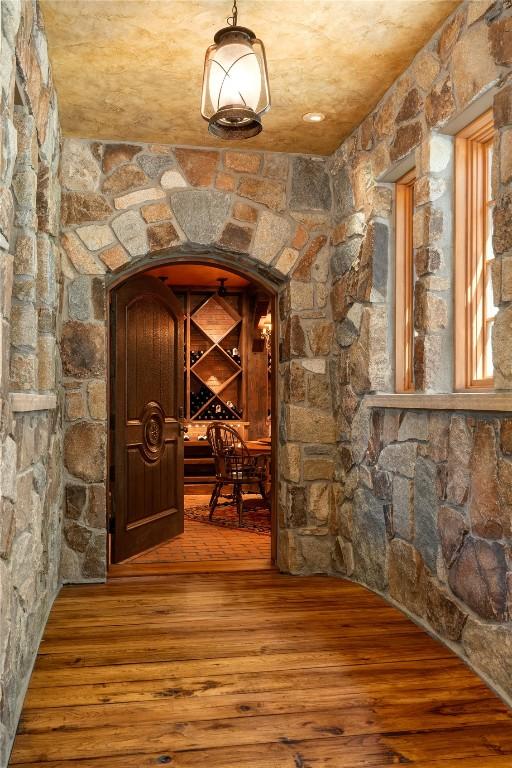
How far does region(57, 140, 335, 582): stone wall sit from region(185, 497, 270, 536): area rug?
167 centimetres

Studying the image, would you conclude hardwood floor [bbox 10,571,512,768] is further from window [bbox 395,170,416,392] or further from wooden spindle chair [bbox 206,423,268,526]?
wooden spindle chair [bbox 206,423,268,526]

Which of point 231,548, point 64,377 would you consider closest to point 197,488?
point 231,548

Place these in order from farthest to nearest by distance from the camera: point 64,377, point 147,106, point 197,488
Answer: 1. point 197,488
2. point 64,377
3. point 147,106

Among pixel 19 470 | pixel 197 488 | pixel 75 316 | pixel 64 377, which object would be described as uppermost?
pixel 75 316

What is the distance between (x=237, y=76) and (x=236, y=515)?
473cm

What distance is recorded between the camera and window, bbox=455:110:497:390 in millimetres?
2861

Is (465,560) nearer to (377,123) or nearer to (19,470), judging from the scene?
(19,470)

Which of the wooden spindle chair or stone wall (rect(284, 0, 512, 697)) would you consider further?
the wooden spindle chair

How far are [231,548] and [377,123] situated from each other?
120 inches

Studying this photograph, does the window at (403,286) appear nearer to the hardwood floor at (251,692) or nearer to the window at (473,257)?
the window at (473,257)

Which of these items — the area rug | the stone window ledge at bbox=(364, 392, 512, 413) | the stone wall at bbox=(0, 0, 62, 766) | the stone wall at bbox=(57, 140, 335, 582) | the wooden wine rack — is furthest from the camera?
the wooden wine rack

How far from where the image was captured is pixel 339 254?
4168 mm

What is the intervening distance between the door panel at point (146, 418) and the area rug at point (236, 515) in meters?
0.72

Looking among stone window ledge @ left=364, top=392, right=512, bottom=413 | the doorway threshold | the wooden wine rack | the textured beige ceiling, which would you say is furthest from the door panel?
the wooden wine rack
